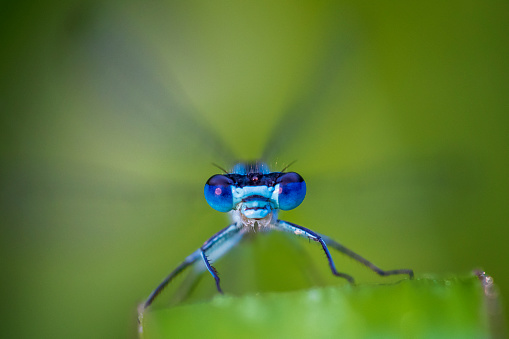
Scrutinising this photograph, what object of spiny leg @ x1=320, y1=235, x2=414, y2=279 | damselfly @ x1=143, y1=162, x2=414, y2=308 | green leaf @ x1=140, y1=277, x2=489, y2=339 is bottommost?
spiny leg @ x1=320, y1=235, x2=414, y2=279

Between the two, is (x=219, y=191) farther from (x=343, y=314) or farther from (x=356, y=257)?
(x=343, y=314)

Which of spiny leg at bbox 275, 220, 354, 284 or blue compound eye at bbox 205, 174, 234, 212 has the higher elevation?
blue compound eye at bbox 205, 174, 234, 212

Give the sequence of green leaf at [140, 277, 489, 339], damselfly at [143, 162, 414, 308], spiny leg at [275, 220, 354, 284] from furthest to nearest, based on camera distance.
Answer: damselfly at [143, 162, 414, 308] → spiny leg at [275, 220, 354, 284] → green leaf at [140, 277, 489, 339]

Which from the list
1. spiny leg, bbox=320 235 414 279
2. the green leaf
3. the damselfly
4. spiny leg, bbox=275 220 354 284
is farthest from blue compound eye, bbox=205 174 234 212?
the green leaf

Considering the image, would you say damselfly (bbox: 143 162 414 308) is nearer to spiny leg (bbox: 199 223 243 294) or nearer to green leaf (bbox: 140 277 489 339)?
spiny leg (bbox: 199 223 243 294)

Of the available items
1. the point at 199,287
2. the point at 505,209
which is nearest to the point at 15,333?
the point at 199,287

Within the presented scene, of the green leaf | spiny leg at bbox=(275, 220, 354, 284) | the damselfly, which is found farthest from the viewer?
the damselfly

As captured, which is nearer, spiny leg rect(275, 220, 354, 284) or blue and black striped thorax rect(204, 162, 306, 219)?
spiny leg rect(275, 220, 354, 284)

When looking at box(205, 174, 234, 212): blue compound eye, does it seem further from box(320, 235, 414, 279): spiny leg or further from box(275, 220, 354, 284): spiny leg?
box(320, 235, 414, 279): spiny leg

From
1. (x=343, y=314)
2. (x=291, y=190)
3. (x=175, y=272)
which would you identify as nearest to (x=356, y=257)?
(x=291, y=190)
